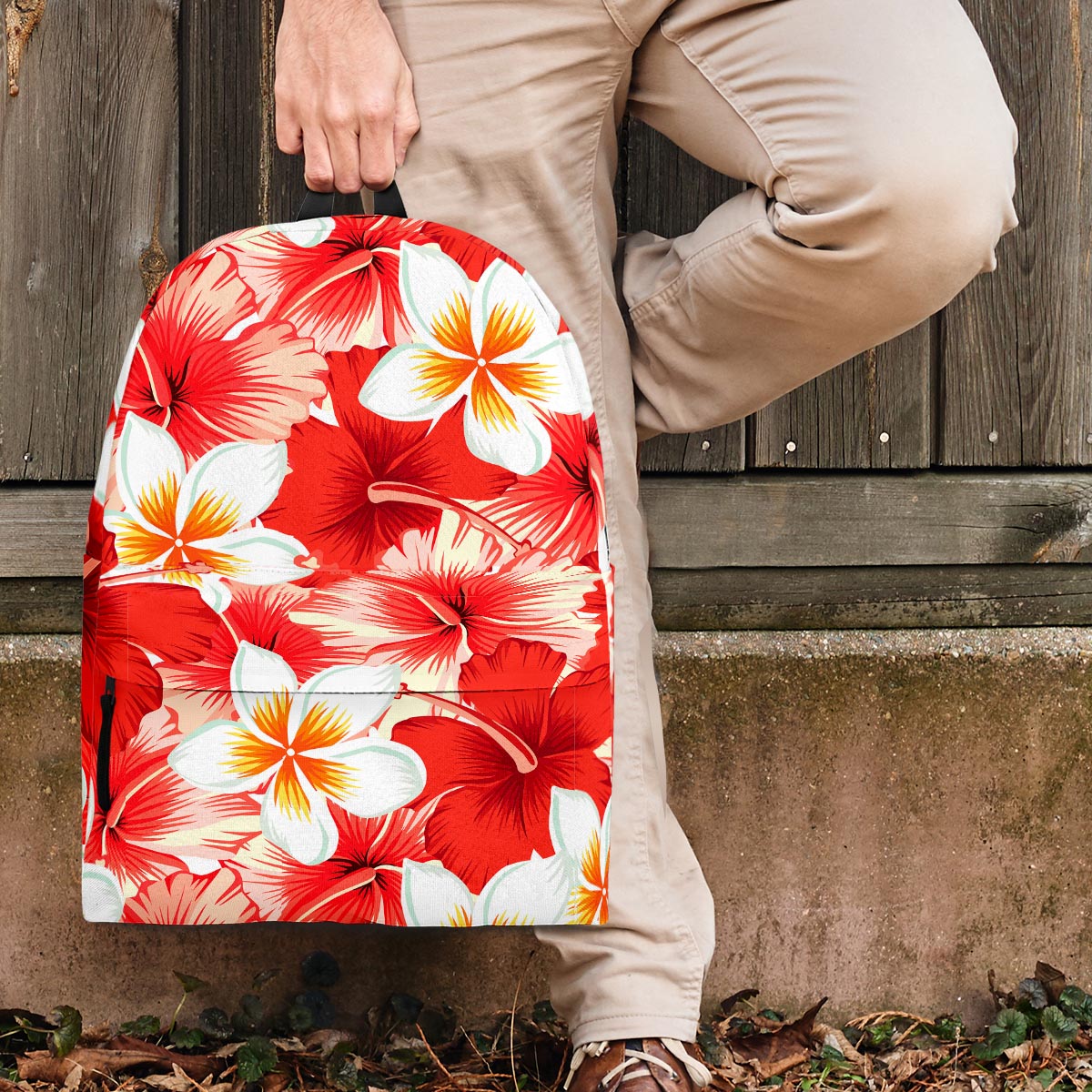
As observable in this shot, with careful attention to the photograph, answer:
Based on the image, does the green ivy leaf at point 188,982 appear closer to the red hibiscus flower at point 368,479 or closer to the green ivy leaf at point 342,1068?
the green ivy leaf at point 342,1068

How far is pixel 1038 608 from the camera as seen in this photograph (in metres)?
1.52

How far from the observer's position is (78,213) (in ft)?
4.60

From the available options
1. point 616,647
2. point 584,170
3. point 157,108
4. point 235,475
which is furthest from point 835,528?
point 157,108

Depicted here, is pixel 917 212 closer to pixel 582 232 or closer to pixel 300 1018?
pixel 582 232

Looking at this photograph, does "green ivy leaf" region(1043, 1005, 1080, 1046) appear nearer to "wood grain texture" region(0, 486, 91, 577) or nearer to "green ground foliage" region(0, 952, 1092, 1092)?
"green ground foliage" region(0, 952, 1092, 1092)

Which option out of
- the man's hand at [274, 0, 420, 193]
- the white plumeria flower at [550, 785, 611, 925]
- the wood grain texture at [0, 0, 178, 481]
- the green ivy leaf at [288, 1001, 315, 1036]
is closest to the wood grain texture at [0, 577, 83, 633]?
the wood grain texture at [0, 0, 178, 481]

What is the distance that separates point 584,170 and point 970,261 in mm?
383

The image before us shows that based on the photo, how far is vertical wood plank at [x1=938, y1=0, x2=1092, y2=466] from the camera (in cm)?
145

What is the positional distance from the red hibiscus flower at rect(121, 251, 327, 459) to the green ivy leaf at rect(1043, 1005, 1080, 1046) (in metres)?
1.19

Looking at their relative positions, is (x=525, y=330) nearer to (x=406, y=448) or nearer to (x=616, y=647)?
(x=406, y=448)

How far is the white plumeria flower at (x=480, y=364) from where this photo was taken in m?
0.94

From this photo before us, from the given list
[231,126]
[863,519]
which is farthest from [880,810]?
[231,126]

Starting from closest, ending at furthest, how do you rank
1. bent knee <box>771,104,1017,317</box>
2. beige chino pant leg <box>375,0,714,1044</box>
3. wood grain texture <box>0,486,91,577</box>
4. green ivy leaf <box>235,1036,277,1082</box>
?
bent knee <box>771,104,1017,317</box> < beige chino pant leg <box>375,0,714,1044</box> < green ivy leaf <box>235,1036,277,1082</box> < wood grain texture <box>0,486,91,577</box>

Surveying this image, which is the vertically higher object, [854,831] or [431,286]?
[431,286]
